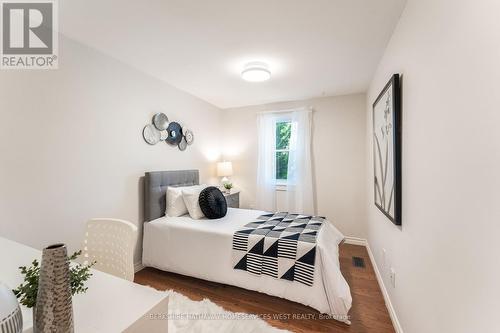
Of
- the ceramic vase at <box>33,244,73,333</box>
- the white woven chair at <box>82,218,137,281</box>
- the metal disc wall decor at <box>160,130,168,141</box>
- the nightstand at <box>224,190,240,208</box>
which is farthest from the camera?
the nightstand at <box>224,190,240,208</box>

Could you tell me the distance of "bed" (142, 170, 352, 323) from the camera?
182cm

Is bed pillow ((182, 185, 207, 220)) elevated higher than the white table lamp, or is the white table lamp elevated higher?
the white table lamp

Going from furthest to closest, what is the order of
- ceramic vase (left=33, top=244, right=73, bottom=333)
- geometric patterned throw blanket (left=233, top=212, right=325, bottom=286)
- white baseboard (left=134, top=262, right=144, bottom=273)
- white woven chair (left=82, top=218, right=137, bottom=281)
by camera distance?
1. white baseboard (left=134, top=262, right=144, bottom=273)
2. geometric patterned throw blanket (left=233, top=212, right=325, bottom=286)
3. white woven chair (left=82, top=218, right=137, bottom=281)
4. ceramic vase (left=33, top=244, right=73, bottom=333)

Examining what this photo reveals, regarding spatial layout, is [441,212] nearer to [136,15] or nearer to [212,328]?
[212,328]

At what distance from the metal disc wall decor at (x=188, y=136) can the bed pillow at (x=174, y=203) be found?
95cm

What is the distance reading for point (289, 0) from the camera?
1567mm

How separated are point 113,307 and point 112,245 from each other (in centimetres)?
69

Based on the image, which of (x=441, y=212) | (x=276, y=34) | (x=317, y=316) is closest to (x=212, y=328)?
(x=317, y=316)

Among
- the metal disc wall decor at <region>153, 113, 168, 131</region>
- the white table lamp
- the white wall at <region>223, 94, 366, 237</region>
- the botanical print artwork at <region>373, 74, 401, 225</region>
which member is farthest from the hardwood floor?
the white table lamp

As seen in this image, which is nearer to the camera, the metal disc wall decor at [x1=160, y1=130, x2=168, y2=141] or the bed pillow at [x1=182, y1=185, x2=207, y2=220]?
the bed pillow at [x1=182, y1=185, x2=207, y2=220]

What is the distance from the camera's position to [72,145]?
2.03 meters

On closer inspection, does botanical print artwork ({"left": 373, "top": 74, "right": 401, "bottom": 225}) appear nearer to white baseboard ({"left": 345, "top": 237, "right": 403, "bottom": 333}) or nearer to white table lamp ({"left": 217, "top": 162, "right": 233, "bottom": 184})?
white baseboard ({"left": 345, "top": 237, "right": 403, "bottom": 333})

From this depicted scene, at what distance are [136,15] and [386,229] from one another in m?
2.85

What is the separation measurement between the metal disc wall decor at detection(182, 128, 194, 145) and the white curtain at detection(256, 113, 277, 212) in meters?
1.29
